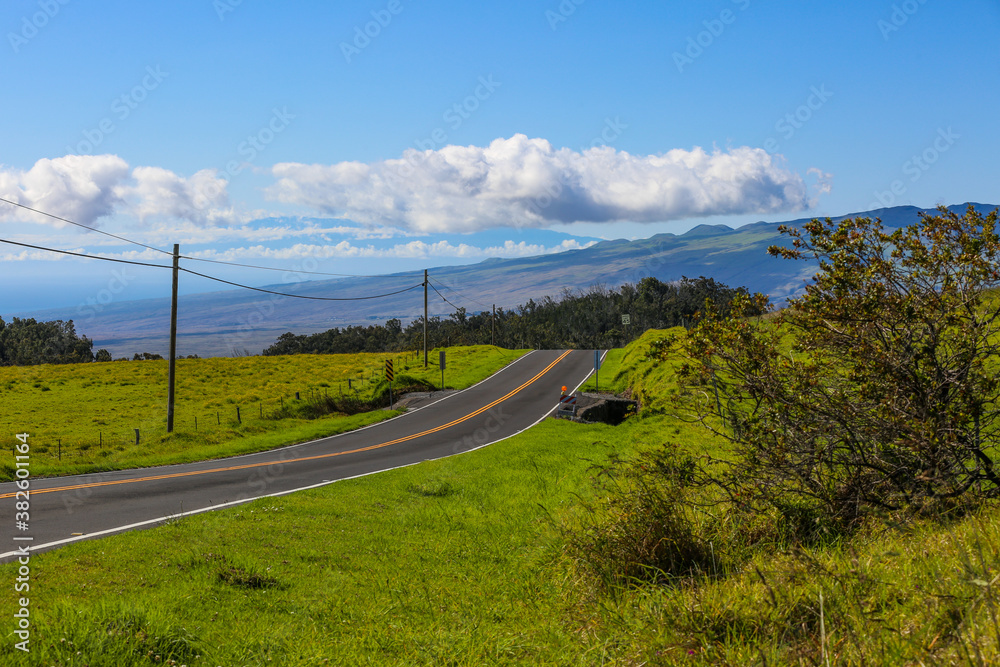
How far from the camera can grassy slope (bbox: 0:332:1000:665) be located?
3.93 m

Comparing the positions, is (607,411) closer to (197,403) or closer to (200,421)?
(200,421)

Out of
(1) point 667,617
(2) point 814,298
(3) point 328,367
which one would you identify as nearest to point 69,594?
(1) point 667,617

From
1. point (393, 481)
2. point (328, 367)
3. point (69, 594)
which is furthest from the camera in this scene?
point (328, 367)

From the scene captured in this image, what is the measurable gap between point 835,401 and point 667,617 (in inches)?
135

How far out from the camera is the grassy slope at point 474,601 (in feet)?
12.9

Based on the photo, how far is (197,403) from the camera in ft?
125

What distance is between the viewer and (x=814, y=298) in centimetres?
753

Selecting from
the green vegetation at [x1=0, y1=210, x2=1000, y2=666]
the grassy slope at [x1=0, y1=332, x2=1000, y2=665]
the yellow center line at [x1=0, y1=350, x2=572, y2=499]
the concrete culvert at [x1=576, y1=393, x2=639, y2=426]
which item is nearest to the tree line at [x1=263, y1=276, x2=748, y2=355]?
the yellow center line at [x1=0, y1=350, x2=572, y2=499]

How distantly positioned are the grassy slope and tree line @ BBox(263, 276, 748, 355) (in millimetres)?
88518

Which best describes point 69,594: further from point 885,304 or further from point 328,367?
point 328,367

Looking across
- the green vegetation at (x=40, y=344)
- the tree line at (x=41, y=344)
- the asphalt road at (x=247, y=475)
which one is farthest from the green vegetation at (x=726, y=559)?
the green vegetation at (x=40, y=344)

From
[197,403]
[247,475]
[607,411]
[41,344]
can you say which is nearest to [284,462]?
[247,475]

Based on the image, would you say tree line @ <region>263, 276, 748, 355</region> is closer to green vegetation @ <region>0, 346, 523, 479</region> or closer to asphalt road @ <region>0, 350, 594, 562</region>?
green vegetation @ <region>0, 346, 523, 479</region>

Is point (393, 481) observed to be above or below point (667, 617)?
below
